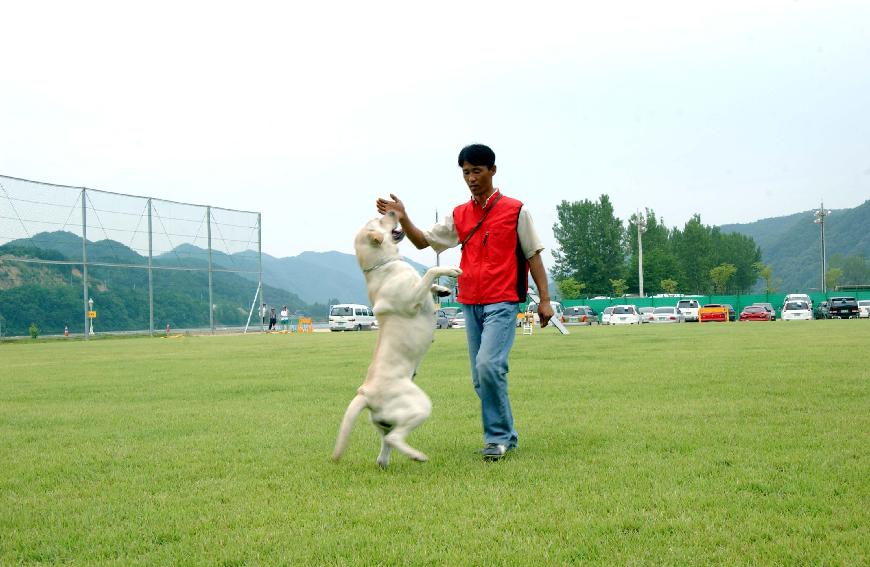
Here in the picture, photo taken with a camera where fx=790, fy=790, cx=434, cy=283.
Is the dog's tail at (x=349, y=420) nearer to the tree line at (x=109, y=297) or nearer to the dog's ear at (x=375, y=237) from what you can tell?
the dog's ear at (x=375, y=237)

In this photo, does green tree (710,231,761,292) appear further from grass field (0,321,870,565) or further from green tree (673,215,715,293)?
grass field (0,321,870,565)

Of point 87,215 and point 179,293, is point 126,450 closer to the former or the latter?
point 87,215

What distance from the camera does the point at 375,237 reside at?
206 inches

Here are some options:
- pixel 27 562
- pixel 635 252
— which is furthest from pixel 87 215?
pixel 635 252

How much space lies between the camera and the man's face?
5723mm

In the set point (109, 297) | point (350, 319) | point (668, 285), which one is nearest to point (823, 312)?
point (350, 319)

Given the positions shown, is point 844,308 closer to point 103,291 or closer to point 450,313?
point 450,313

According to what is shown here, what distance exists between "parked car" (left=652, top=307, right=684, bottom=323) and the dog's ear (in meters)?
44.0

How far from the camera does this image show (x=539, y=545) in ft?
11.2

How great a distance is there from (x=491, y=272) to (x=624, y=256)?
8655 centimetres

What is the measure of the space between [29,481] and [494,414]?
307cm

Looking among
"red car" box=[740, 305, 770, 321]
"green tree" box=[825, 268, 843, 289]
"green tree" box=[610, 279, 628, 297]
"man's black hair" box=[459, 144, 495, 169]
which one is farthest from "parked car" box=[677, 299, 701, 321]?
"green tree" box=[825, 268, 843, 289]

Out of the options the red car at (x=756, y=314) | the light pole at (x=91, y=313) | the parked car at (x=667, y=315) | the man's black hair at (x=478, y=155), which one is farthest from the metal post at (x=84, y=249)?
the red car at (x=756, y=314)

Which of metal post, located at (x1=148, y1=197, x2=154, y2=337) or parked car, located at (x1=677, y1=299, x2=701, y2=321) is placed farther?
parked car, located at (x1=677, y1=299, x2=701, y2=321)
